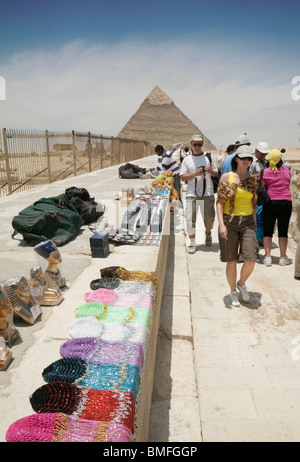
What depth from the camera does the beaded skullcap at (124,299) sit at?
97.6 inches

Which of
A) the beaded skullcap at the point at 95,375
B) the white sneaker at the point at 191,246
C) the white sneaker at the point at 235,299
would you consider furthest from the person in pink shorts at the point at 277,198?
the beaded skullcap at the point at 95,375

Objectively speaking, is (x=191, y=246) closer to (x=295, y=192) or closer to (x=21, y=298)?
(x=295, y=192)

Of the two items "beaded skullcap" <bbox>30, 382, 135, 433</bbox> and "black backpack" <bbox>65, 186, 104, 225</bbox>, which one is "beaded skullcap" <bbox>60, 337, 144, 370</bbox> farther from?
"black backpack" <bbox>65, 186, 104, 225</bbox>

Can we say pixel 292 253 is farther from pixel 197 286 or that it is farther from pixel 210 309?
pixel 210 309

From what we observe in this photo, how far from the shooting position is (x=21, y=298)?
7.19 ft

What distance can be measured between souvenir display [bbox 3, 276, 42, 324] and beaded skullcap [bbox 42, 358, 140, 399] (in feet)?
1.87

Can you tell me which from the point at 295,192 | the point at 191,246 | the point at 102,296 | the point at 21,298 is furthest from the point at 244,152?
the point at 295,192

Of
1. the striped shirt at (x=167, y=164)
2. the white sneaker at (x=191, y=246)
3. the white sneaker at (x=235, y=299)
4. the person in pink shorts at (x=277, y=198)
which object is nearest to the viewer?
the white sneaker at (x=235, y=299)

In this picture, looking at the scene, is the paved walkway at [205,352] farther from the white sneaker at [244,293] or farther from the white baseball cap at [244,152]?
the white baseball cap at [244,152]

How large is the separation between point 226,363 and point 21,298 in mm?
1922

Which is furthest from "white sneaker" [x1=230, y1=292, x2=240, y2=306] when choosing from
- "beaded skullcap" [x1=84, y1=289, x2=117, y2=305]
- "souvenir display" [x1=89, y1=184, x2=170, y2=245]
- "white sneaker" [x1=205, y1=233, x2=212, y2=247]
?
"white sneaker" [x1=205, y1=233, x2=212, y2=247]

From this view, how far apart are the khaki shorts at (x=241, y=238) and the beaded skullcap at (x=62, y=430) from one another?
2.43 meters

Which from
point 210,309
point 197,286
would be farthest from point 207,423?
point 197,286

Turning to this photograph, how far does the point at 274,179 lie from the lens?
180 inches
